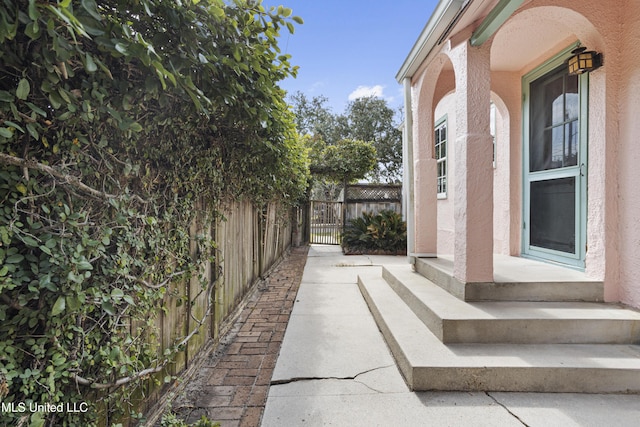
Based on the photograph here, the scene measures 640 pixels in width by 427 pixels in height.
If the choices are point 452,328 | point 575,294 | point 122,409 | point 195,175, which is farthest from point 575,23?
point 122,409

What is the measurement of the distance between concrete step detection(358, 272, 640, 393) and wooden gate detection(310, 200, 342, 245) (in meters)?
7.28

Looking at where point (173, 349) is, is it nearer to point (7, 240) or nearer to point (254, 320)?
point (7, 240)

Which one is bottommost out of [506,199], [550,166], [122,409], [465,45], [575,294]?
[122,409]

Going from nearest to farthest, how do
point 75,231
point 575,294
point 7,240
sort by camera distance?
point 7,240 < point 75,231 < point 575,294

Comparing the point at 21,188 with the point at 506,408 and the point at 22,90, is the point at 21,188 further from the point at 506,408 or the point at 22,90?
the point at 506,408

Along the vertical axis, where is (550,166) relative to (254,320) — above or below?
above

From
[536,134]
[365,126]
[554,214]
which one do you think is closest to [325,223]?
[536,134]

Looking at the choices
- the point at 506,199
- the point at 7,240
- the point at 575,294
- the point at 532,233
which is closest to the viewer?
the point at 7,240

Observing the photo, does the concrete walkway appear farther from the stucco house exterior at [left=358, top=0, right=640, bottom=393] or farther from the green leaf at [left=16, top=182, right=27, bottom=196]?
A: the green leaf at [left=16, top=182, right=27, bottom=196]

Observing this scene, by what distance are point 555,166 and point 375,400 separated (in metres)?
3.15

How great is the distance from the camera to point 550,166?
3367mm

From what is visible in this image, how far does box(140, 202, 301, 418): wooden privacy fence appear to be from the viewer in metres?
1.86

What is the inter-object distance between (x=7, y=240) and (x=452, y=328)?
8.05 feet

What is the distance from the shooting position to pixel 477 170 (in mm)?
2596
